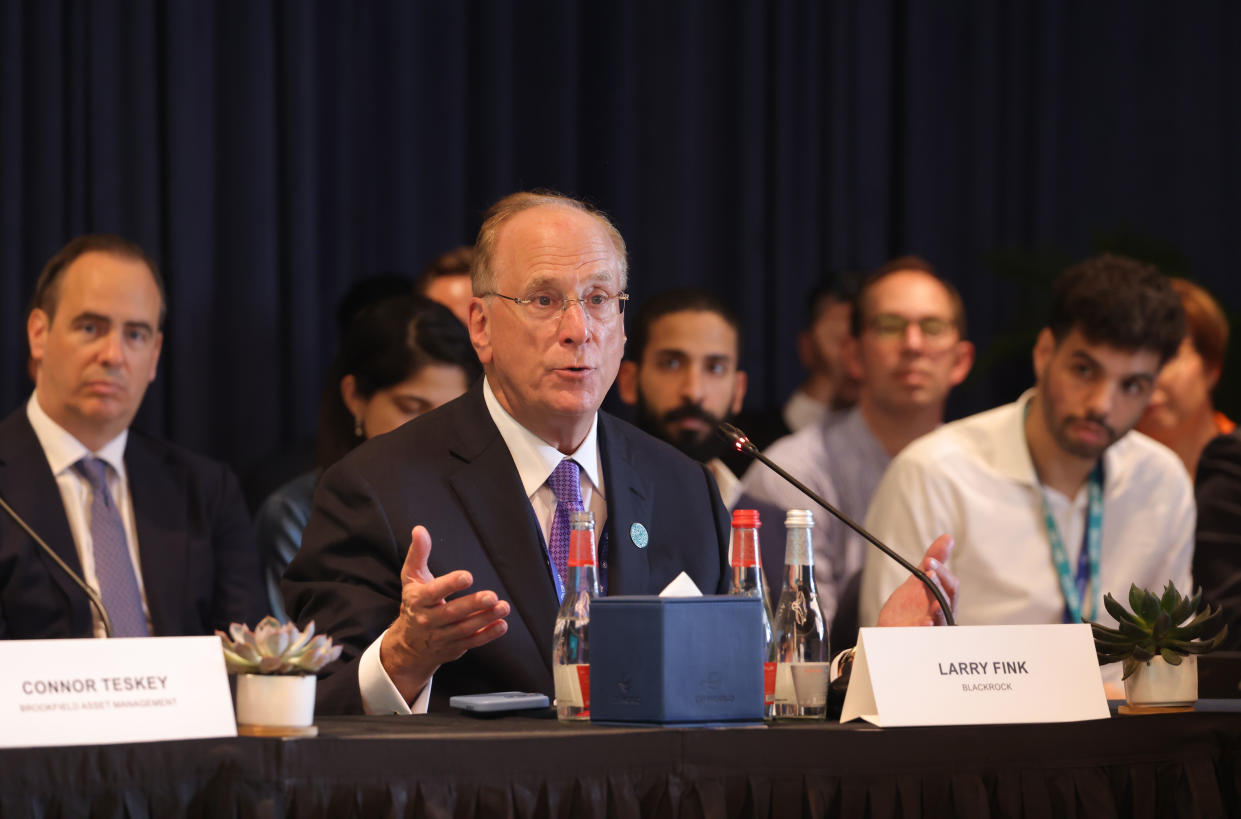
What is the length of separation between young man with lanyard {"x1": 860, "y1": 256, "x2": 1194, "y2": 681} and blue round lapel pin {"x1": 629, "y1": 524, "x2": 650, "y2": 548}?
1064mm

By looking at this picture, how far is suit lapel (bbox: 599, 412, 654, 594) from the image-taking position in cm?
218

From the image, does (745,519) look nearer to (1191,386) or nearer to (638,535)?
(638,535)

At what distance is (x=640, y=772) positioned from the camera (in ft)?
4.90

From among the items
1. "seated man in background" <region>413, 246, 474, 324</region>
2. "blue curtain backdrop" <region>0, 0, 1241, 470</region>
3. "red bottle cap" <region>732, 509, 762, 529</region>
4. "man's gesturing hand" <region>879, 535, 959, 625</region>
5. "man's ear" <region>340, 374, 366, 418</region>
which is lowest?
"man's gesturing hand" <region>879, 535, 959, 625</region>

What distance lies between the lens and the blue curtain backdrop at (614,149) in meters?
4.11

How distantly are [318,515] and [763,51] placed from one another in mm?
A: 3344

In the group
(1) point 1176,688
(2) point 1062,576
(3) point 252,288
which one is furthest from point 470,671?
(3) point 252,288

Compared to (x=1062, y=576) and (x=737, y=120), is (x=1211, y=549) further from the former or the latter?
(x=737, y=120)

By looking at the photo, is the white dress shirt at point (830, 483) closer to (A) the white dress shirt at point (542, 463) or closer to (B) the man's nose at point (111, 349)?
(A) the white dress shirt at point (542, 463)

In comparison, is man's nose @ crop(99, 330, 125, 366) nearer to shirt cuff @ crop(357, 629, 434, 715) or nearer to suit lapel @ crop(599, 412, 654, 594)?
suit lapel @ crop(599, 412, 654, 594)

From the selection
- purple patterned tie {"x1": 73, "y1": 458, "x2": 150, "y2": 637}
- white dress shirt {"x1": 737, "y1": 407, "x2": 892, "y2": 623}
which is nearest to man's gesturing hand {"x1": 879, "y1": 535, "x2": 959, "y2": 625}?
white dress shirt {"x1": 737, "y1": 407, "x2": 892, "y2": 623}

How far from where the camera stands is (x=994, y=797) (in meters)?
1.58

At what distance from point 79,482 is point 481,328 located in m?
1.35

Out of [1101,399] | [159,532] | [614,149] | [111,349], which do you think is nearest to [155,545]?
[159,532]
